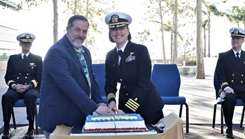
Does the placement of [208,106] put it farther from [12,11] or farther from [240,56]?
[12,11]

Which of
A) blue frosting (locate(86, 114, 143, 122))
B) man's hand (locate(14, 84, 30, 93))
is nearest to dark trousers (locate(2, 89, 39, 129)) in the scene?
man's hand (locate(14, 84, 30, 93))

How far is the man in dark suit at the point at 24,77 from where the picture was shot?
507cm

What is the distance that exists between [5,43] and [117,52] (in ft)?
88.8

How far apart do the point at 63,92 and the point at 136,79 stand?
72 cm

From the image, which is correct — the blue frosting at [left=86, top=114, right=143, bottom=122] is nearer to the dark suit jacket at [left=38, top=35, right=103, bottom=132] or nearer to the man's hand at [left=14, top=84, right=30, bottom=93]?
the dark suit jacket at [left=38, top=35, right=103, bottom=132]

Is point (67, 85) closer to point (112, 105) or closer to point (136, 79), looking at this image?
point (112, 105)

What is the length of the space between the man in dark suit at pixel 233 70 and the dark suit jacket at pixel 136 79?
2488mm

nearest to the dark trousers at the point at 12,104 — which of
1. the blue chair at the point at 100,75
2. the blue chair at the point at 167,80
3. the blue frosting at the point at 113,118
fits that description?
the blue chair at the point at 100,75

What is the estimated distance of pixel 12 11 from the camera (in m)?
30.1

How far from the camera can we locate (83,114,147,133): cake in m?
1.80

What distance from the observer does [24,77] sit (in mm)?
5469

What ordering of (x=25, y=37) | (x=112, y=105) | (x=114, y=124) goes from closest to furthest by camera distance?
1. (x=114, y=124)
2. (x=112, y=105)
3. (x=25, y=37)

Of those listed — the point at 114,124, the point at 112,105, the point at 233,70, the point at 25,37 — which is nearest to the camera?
the point at 114,124

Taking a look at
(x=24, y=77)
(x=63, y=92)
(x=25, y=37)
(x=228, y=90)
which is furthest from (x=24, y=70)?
(x=63, y=92)
